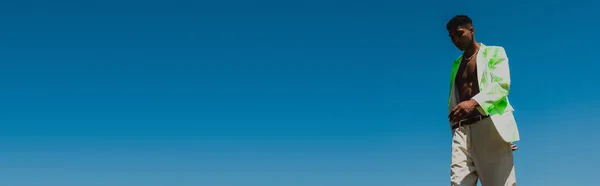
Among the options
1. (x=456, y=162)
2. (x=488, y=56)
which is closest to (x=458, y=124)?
(x=456, y=162)

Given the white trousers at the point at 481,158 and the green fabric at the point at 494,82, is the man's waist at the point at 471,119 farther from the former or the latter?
the green fabric at the point at 494,82

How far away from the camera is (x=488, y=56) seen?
709cm

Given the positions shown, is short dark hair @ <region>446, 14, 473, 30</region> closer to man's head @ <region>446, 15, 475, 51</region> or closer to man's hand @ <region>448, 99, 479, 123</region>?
man's head @ <region>446, 15, 475, 51</region>

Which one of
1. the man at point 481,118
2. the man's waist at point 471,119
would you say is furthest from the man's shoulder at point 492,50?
the man's waist at point 471,119

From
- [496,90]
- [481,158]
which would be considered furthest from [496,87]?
[481,158]

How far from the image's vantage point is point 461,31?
285 inches

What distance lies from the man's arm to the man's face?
381 millimetres

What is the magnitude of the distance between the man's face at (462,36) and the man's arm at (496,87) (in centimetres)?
38

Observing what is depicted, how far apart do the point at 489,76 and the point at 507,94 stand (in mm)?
308

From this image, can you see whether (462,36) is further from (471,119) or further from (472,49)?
(471,119)

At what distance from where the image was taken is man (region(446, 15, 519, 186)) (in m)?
6.74

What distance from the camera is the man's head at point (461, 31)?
23.7 feet

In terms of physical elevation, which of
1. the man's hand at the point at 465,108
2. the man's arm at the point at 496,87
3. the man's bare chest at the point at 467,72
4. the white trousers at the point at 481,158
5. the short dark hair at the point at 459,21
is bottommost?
the white trousers at the point at 481,158

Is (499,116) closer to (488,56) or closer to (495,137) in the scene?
(495,137)
